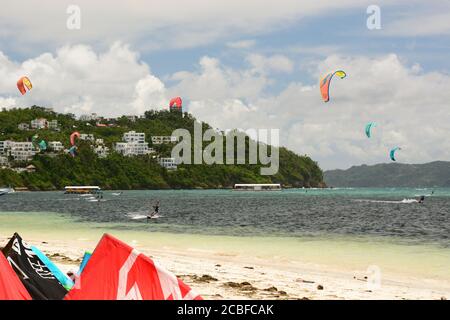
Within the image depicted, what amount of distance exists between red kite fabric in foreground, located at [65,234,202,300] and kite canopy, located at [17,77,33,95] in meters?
52.3

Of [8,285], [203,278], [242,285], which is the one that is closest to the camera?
[8,285]

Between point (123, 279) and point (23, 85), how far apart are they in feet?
180

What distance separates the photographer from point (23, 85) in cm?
5538

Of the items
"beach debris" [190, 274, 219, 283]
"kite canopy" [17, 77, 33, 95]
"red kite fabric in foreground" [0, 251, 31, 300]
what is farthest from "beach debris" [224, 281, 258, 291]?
"kite canopy" [17, 77, 33, 95]

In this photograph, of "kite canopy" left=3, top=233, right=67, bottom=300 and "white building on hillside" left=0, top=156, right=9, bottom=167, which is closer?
"kite canopy" left=3, top=233, right=67, bottom=300

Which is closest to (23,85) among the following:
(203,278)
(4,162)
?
(203,278)

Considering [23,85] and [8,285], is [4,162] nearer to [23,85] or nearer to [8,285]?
[23,85]

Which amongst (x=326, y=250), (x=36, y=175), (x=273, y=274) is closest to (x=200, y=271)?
(x=273, y=274)

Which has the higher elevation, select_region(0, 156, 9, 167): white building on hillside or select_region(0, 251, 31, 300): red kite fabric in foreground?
select_region(0, 156, 9, 167): white building on hillside

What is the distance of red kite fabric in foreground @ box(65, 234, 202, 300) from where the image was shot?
517 centimetres

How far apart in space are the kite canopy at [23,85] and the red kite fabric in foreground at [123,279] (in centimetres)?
5234

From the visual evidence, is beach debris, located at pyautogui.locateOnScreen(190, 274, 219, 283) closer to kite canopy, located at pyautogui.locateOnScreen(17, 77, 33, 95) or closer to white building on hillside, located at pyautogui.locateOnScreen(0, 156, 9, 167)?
kite canopy, located at pyautogui.locateOnScreen(17, 77, 33, 95)

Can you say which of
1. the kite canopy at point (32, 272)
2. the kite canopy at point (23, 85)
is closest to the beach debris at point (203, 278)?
the kite canopy at point (32, 272)

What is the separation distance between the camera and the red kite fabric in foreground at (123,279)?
5172 millimetres
